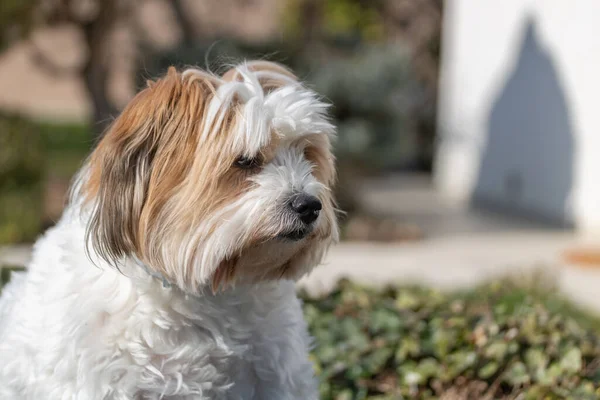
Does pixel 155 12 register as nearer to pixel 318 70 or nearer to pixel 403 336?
pixel 318 70

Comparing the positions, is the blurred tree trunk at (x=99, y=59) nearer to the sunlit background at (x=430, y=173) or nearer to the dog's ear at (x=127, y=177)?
the sunlit background at (x=430, y=173)

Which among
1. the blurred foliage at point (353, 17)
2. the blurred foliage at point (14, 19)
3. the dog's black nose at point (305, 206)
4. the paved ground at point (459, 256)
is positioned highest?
the dog's black nose at point (305, 206)

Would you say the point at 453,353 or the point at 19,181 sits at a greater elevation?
the point at 453,353

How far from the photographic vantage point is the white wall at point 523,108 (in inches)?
413

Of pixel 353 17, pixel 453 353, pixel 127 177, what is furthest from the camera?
pixel 353 17

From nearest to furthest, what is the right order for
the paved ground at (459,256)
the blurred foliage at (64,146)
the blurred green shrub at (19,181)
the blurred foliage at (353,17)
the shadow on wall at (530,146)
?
1. the paved ground at (459,256)
2. the blurred green shrub at (19,181)
3. the shadow on wall at (530,146)
4. the blurred foliage at (64,146)
5. the blurred foliage at (353,17)

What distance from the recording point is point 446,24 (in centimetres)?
1524

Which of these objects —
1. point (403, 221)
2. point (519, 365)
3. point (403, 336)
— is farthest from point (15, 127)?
point (519, 365)

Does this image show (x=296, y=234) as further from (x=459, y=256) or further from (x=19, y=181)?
(x=19, y=181)

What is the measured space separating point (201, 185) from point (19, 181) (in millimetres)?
7075

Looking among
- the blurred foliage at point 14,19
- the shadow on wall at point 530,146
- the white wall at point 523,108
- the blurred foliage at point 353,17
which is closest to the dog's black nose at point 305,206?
the blurred foliage at point 14,19

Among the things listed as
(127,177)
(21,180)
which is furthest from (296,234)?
(21,180)

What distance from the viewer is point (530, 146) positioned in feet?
39.2

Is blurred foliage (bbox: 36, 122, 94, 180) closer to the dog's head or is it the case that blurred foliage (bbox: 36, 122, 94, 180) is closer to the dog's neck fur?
the dog's neck fur
